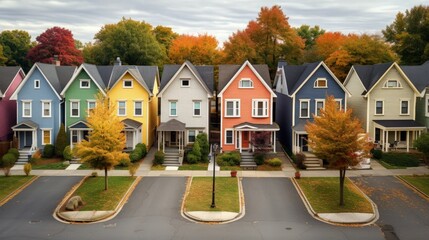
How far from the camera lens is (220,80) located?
48.2 metres

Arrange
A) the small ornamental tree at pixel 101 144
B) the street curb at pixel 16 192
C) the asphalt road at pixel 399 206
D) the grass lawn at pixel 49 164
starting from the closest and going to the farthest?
the asphalt road at pixel 399 206, the street curb at pixel 16 192, the small ornamental tree at pixel 101 144, the grass lawn at pixel 49 164

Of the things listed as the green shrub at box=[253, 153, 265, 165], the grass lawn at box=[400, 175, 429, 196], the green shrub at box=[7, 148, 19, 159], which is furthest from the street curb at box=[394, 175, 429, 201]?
the green shrub at box=[7, 148, 19, 159]

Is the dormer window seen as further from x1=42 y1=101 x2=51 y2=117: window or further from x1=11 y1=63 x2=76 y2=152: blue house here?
x1=42 y1=101 x2=51 y2=117: window

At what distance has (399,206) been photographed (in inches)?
1287

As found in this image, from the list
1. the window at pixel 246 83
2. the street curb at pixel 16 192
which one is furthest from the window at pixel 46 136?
the window at pixel 246 83

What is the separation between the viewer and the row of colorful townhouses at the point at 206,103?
4647cm

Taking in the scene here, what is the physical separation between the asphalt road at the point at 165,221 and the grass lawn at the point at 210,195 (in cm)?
82

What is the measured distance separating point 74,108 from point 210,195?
20023mm

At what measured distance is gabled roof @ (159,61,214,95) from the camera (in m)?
46.4

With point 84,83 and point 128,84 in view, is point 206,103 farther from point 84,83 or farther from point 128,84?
point 84,83

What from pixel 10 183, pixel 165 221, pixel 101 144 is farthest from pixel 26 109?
pixel 165 221

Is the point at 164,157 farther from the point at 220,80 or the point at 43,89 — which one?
the point at 43,89

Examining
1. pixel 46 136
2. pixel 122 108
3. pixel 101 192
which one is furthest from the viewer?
pixel 46 136

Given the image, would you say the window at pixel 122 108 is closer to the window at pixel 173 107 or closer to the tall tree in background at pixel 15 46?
the window at pixel 173 107
